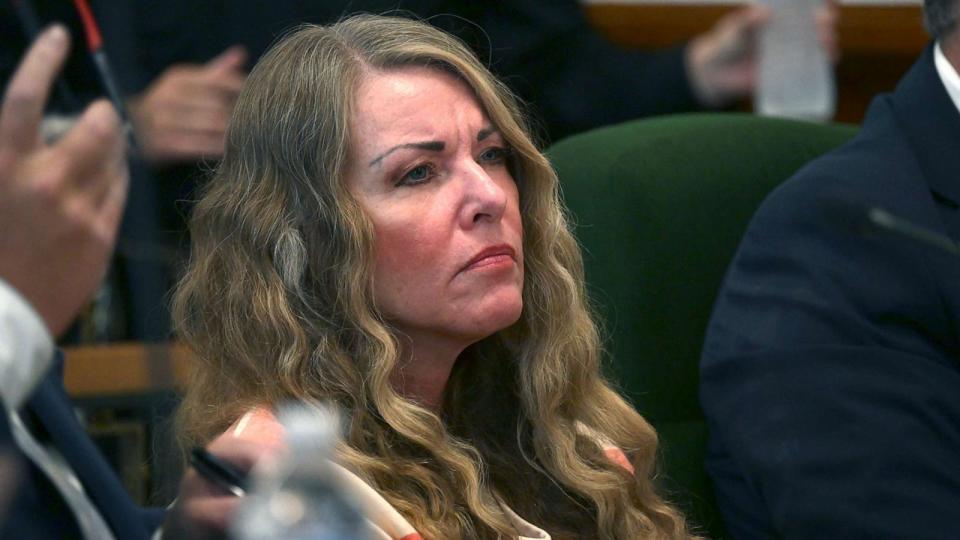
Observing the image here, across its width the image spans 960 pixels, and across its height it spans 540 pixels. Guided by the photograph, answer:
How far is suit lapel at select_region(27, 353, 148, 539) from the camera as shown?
118cm

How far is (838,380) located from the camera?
1.80 meters

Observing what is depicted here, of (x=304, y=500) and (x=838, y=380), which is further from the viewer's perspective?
(x=838, y=380)

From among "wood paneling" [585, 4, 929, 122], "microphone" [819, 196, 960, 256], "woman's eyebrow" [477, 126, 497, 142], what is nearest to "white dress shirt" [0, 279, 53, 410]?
Answer: "microphone" [819, 196, 960, 256]

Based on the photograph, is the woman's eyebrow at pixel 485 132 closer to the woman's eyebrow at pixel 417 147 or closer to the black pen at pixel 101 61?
the woman's eyebrow at pixel 417 147

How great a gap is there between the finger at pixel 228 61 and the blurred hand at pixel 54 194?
1.35 metres

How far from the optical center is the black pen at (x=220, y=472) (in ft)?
2.84

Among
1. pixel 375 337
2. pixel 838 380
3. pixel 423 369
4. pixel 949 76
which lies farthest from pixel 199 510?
pixel 949 76

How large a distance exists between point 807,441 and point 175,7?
41.2 inches

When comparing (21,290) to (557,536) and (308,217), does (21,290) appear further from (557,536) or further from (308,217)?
(557,536)

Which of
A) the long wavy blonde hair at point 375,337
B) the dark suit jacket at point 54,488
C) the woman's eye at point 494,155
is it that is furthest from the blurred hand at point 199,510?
the woman's eye at point 494,155

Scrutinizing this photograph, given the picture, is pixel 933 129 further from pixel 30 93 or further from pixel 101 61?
pixel 30 93

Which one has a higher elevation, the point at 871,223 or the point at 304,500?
the point at 304,500

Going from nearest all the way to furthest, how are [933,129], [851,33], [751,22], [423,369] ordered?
[423,369], [933,129], [751,22], [851,33]

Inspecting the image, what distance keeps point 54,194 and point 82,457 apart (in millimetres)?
482
